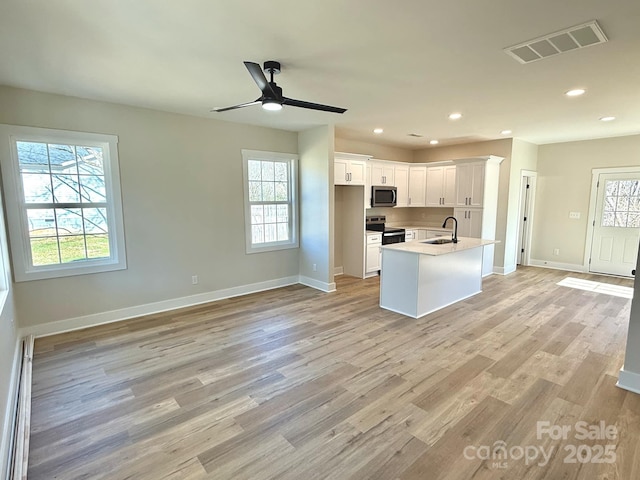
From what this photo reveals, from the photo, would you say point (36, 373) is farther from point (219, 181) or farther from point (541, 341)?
point (541, 341)

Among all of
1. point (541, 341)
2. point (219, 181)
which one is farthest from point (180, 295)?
point (541, 341)

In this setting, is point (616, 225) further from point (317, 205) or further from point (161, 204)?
point (161, 204)

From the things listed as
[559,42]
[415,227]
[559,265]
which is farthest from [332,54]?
[559,265]

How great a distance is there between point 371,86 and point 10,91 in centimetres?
374

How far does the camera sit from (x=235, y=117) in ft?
15.3

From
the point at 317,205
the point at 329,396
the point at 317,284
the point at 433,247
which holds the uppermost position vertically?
the point at 317,205

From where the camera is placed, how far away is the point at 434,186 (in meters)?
7.21

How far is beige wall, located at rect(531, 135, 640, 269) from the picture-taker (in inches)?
247

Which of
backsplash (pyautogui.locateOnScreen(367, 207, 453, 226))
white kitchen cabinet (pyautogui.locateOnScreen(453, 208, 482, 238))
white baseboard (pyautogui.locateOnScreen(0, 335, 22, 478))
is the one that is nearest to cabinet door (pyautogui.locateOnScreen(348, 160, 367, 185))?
backsplash (pyautogui.locateOnScreen(367, 207, 453, 226))

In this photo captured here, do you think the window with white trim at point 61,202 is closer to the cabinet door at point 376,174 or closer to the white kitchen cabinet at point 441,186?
the cabinet door at point 376,174

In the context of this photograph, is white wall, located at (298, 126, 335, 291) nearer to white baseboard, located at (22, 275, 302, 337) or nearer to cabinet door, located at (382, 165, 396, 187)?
white baseboard, located at (22, 275, 302, 337)

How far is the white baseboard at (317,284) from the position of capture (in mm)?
5461

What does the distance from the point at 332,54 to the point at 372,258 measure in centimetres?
438

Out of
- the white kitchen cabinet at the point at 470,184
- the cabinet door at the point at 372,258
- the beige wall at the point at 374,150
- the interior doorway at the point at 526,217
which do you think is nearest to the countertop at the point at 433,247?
the white kitchen cabinet at the point at 470,184
